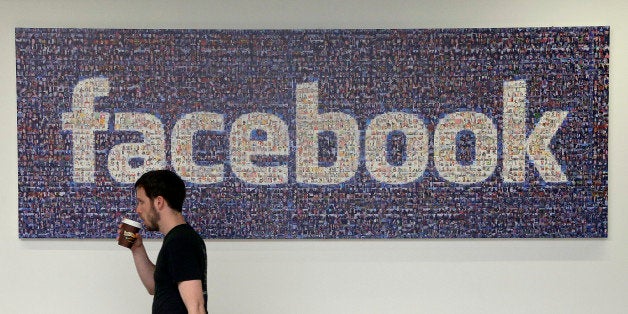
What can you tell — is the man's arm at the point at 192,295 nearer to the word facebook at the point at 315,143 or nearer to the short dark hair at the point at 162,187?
the short dark hair at the point at 162,187

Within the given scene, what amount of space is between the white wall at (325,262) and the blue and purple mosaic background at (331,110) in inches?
2.9

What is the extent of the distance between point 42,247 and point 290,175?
1259 millimetres

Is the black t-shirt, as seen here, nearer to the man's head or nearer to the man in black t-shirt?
the man in black t-shirt

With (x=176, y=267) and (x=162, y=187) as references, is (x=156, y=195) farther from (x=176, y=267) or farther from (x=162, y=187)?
(x=176, y=267)

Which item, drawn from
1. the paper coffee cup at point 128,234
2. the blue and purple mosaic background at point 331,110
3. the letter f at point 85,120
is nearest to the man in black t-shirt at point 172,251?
the paper coffee cup at point 128,234

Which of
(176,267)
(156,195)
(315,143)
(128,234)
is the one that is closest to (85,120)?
(128,234)

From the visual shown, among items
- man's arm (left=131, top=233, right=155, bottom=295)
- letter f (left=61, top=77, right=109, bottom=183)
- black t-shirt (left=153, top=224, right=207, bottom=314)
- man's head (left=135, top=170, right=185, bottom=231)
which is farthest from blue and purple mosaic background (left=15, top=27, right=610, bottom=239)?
black t-shirt (left=153, top=224, right=207, bottom=314)

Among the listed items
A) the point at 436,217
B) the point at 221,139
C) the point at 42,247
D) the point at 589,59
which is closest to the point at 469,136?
the point at 436,217

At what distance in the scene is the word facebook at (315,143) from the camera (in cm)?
319

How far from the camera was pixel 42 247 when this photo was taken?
3221mm

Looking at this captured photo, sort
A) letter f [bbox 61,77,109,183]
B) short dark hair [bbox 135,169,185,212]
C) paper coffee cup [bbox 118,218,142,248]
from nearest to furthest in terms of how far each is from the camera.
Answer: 1. short dark hair [bbox 135,169,185,212]
2. paper coffee cup [bbox 118,218,142,248]
3. letter f [bbox 61,77,109,183]

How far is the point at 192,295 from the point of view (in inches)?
87.2

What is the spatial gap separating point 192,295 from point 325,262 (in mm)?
1119

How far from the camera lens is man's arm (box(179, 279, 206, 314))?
7.25ft
